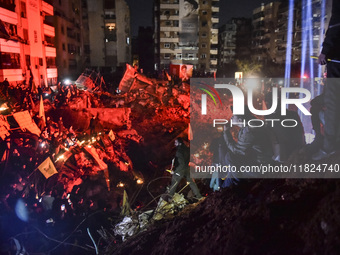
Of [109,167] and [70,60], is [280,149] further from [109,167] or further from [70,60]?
[70,60]

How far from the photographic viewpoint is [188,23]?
222 feet

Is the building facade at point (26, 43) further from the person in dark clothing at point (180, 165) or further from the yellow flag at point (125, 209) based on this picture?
the person in dark clothing at point (180, 165)

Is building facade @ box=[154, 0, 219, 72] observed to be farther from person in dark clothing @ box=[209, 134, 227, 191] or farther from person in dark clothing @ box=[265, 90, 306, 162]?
person in dark clothing @ box=[265, 90, 306, 162]

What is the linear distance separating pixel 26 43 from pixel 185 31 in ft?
144

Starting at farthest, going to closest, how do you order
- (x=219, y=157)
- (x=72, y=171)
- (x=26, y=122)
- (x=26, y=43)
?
1. (x=26, y=43)
2. (x=26, y=122)
3. (x=72, y=171)
4. (x=219, y=157)

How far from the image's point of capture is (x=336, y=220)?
128 inches

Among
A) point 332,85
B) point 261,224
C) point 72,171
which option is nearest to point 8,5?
point 72,171

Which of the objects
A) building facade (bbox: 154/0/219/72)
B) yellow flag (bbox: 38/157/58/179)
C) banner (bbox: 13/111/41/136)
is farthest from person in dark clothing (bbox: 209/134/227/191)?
building facade (bbox: 154/0/219/72)

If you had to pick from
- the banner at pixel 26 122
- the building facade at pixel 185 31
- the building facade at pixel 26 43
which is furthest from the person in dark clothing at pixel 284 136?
the building facade at pixel 185 31

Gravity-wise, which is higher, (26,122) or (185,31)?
(185,31)

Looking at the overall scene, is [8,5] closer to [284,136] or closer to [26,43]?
[26,43]

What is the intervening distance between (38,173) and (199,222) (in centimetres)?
611

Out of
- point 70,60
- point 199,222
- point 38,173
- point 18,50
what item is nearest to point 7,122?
point 38,173

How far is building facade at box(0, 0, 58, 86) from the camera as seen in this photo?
2609 cm
